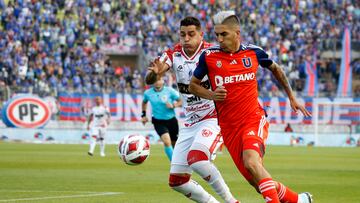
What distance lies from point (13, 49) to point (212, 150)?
40548 mm

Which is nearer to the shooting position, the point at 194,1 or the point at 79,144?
the point at 79,144

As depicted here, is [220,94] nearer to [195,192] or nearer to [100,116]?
[195,192]

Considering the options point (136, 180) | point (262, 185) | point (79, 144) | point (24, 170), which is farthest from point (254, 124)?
point (79, 144)

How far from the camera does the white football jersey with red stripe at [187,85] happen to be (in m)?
13.3

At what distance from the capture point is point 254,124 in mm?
11602

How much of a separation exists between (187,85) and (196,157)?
131 centimetres

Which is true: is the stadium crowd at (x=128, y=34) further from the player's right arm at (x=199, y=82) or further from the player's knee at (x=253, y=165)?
the player's knee at (x=253, y=165)

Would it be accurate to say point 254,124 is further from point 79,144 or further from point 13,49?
point 13,49

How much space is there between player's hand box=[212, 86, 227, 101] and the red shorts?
42cm

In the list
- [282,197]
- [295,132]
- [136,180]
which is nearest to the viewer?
[282,197]

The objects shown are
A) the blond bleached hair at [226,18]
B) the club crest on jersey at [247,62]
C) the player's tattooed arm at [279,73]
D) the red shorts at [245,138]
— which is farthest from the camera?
the player's tattooed arm at [279,73]

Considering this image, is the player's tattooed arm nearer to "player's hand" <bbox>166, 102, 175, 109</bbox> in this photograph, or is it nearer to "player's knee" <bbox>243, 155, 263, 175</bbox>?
"player's knee" <bbox>243, 155, 263, 175</bbox>

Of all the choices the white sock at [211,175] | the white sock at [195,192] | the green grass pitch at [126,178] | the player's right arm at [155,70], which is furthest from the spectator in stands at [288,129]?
the player's right arm at [155,70]

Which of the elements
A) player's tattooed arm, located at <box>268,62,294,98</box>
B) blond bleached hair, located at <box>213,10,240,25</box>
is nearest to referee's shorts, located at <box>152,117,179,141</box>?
player's tattooed arm, located at <box>268,62,294,98</box>
